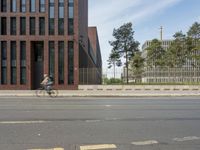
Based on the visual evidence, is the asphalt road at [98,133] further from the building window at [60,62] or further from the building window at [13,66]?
the building window at [13,66]

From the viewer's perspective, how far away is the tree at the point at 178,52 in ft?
181

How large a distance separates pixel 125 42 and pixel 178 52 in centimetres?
881

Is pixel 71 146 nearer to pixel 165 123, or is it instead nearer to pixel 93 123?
pixel 93 123

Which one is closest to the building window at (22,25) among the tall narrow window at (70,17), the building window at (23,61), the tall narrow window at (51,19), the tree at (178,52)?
the building window at (23,61)

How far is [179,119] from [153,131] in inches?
109

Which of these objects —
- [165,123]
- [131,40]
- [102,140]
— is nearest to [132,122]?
[165,123]

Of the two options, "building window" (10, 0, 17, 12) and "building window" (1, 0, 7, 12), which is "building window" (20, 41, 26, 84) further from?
"building window" (1, 0, 7, 12)

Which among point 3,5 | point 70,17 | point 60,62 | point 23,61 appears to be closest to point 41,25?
point 70,17

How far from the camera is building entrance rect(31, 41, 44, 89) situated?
45.4 metres

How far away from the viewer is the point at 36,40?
4384 cm

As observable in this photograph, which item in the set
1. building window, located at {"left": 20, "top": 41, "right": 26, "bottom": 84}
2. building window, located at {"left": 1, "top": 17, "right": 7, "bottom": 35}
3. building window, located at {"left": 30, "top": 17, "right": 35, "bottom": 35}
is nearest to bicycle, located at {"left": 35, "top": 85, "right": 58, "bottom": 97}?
building window, located at {"left": 20, "top": 41, "right": 26, "bottom": 84}

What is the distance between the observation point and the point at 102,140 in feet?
26.2

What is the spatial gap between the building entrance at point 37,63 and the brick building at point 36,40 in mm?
1086

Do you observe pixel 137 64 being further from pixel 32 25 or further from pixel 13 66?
pixel 13 66
